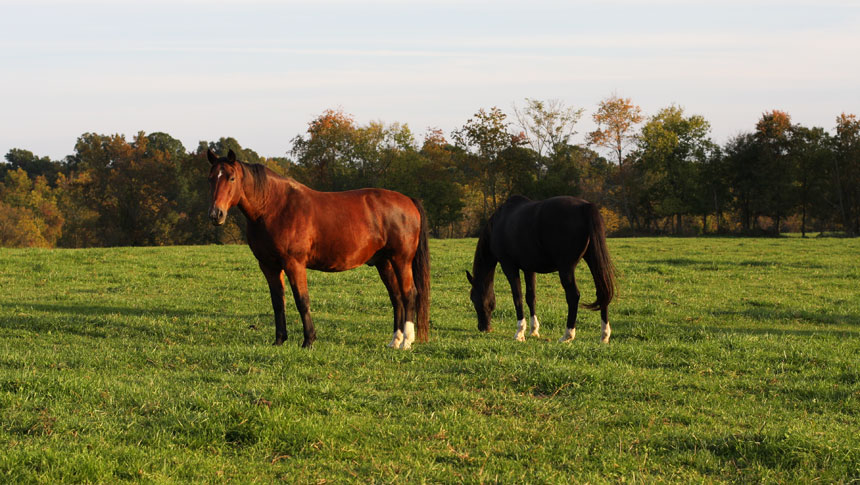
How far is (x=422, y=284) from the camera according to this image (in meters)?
10.6

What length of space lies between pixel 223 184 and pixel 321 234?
1.53 meters

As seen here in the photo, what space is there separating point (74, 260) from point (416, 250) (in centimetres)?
1605

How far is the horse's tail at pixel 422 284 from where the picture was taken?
10461mm

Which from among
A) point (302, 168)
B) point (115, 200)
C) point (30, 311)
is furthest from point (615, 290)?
point (302, 168)

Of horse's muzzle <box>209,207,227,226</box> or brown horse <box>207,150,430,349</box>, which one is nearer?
horse's muzzle <box>209,207,227,226</box>

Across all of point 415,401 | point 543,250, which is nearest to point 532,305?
point 543,250

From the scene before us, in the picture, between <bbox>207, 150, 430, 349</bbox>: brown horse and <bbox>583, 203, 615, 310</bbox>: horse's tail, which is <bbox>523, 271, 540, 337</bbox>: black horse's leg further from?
<bbox>207, 150, 430, 349</bbox>: brown horse

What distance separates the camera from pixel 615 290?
37.5 ft

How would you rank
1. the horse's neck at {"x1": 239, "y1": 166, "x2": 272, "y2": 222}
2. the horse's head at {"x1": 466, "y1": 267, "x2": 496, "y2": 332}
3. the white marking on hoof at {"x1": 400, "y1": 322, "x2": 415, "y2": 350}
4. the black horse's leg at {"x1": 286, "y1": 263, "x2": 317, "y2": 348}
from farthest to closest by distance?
the horse's head at {"x1": 466, "y1": 267, "x2": 496, "y2": 332} < the white marking on hoof at {"x1": 400, "y1": 322, "x2": 415, "y2": 350} < the black horse's leg at {"x1": 286, "y1": 263, "x2": 317, "y2": 348} < the horse's neck at {"x1": 239, "y1": 166, "x2": 272, "y2": 222}

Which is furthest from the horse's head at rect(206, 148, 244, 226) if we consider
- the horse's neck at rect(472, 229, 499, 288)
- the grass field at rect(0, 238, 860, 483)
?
the horse's neck at rect(472, 229, 499, 288)

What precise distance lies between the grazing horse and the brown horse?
1.90 metres

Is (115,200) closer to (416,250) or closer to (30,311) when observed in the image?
(30,311)

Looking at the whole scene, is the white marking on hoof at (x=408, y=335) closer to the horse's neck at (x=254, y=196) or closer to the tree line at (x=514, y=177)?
the horse's neck at (x=254, y=196)

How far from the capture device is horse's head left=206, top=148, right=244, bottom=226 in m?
8.81
